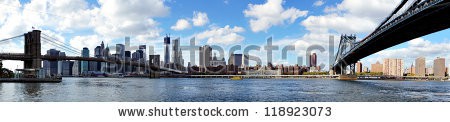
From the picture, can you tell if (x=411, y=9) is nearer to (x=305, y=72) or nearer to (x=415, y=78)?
(x=415, y=78)

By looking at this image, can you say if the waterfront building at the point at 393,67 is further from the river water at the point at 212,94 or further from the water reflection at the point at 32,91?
the water reflection at the point at 32,91

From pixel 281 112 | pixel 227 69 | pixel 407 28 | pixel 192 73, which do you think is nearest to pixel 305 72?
pixel 227 69

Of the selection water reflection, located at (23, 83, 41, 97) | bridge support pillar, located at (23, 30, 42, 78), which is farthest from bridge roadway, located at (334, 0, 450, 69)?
bridge support pillar, located at (23, 30, 42, 78)

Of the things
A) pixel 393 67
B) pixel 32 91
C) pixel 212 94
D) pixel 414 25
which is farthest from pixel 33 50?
pixel 393 67

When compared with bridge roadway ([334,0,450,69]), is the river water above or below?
below

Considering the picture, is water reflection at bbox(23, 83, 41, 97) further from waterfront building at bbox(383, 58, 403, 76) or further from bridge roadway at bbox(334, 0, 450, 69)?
waterfront building at bbox(383, 58, 403, 76)

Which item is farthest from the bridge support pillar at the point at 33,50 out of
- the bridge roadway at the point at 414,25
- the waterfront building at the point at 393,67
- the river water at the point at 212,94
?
the waterfront building at the point at 393,67
